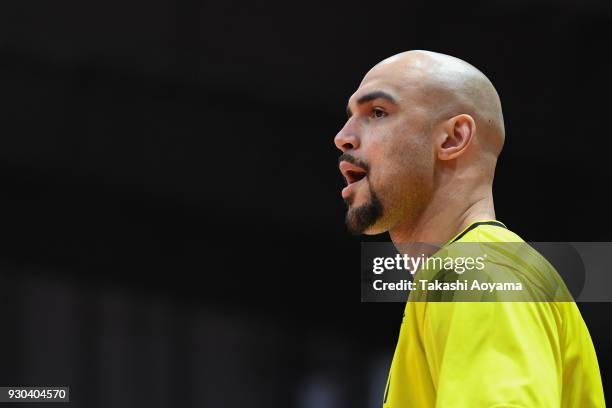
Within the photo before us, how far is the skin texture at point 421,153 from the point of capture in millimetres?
1584

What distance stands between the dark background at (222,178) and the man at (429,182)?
156 cm

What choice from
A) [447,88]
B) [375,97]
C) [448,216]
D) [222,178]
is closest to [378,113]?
[375,97]

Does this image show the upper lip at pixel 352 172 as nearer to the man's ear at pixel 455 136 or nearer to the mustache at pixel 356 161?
the mustache at pixel 356 161

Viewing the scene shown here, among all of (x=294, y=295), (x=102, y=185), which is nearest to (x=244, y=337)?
(x=294, y=295)

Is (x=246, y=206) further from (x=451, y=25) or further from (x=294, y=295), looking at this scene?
(x=451, y=25)

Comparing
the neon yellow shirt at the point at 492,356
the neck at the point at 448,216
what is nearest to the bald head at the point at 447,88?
the neck at the point at 448,216

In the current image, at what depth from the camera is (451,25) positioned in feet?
10.8

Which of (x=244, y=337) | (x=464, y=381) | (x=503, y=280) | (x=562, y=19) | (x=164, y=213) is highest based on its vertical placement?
(x=562, y=19)

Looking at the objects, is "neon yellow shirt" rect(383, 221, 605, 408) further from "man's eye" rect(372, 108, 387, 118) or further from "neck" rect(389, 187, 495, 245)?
"man's eye" rect(372, 108, 387, 118)

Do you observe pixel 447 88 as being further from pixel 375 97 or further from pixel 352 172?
pixel 352 172

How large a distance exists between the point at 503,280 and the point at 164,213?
2266 millimetres

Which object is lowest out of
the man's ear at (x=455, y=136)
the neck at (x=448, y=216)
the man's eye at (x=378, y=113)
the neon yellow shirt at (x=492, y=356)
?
the neon yellow shirt at (x=492, y=356)

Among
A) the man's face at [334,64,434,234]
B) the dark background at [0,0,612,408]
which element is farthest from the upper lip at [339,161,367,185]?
the dark background at [0,0,612,408]

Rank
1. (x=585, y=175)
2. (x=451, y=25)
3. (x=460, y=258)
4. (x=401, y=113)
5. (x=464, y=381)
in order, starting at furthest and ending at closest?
1. (x=451, y=25)
2. (x=585, y=175)
3. (x=401, y=113)
4. (x=460, y=258)
5. (x=464, y=381)
